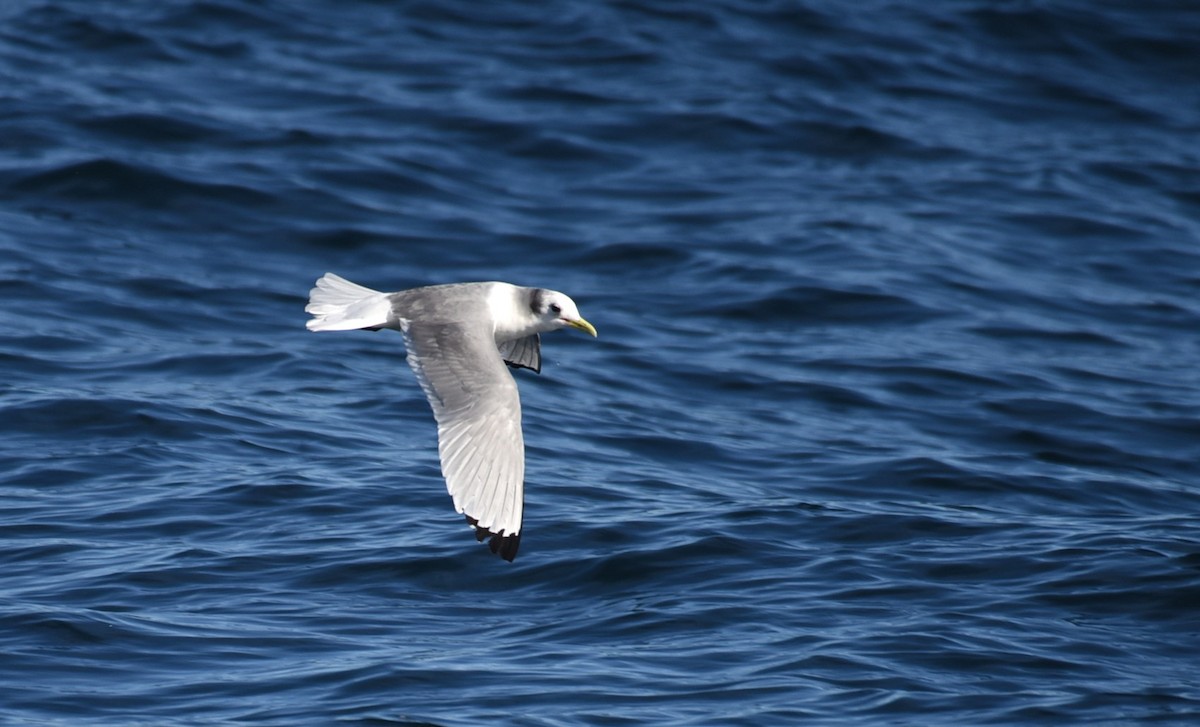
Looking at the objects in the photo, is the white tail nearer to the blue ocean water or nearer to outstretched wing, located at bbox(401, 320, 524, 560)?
outstretched wing, located at bbox(401, 320, 524, 560)

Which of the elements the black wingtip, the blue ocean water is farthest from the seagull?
the blue ocean water

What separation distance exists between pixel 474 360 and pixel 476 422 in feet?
1.47

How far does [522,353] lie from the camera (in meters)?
8.62

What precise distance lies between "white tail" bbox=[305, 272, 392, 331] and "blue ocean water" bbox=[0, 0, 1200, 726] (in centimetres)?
120

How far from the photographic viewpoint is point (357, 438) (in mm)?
9672

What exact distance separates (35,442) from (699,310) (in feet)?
16.2

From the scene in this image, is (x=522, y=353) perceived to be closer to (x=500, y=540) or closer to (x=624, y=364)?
(x=500, y=540)

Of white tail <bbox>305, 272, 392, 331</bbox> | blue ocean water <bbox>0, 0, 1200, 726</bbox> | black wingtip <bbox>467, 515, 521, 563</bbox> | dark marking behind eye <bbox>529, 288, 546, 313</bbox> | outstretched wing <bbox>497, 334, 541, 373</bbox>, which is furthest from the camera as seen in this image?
outstretched wing <bbox>497, 334, 541, 373</bbox>

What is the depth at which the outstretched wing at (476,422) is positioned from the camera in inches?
262

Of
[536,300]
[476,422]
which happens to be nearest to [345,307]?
[536,300]

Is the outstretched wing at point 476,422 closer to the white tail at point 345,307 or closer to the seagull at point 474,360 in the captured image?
the seagull at point 474,360

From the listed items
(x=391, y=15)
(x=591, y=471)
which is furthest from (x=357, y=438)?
(x=391, y=15)

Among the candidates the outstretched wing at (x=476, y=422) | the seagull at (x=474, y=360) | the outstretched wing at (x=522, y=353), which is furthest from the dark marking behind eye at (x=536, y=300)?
the outstretched wing at (x=522, y=353)

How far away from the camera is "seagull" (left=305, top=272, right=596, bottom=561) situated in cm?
673
